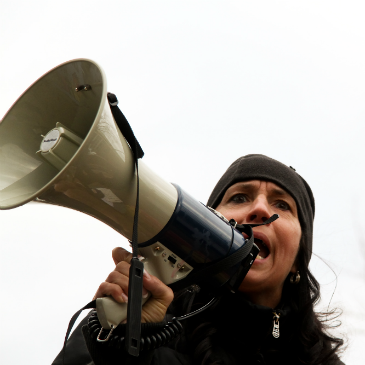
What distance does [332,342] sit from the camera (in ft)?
10.1

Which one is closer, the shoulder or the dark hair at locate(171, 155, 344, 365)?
the shoulder

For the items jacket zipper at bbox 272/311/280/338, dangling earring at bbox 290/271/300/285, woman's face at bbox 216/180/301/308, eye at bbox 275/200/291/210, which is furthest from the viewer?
eye at bbox 275/200/291/210

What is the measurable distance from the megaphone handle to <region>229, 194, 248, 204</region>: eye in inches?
59.3

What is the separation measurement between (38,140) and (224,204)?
1504 mm

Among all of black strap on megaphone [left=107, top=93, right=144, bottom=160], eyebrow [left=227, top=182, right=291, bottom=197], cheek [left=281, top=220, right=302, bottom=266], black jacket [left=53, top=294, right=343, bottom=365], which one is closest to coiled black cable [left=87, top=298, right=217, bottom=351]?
black jacket [left=53, top=294, right=343, bottom=365]

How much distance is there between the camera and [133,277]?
1.92m

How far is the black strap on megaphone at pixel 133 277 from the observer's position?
73.0 inches

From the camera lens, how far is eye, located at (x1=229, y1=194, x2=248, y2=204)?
11.0 ft

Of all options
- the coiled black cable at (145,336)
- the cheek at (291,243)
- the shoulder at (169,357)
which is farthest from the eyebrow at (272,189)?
the coiled black cable at (145,336)

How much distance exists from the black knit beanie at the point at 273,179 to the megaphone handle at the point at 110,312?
1.63m

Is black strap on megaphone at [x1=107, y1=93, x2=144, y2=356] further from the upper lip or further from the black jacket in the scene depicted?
the upper lip

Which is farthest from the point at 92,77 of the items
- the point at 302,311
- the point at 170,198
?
the point at 302,311

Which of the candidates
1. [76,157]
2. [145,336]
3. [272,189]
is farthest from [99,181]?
[272,189]

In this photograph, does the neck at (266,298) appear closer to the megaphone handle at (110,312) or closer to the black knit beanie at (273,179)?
the black knit beanie at (273,179)
